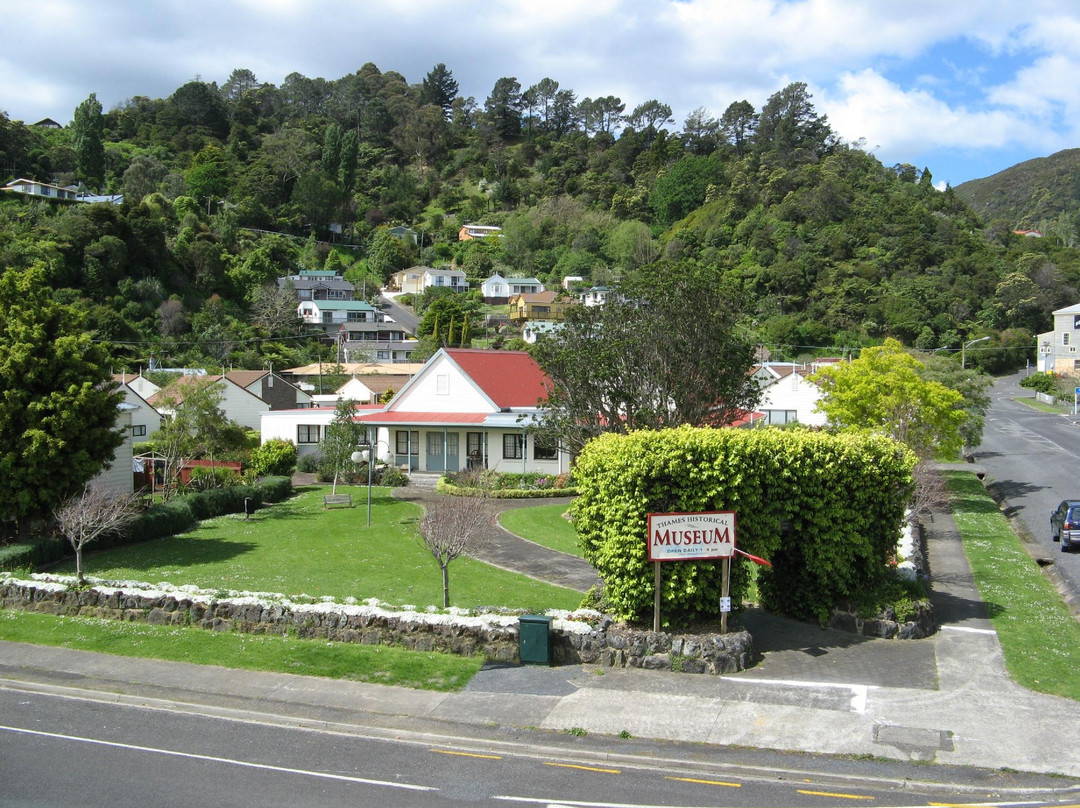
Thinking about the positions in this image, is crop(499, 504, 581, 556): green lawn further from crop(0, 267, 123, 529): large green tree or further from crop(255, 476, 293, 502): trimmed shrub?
crop(0, 267, 123, 529): large green tree

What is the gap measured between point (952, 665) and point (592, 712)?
702 cm

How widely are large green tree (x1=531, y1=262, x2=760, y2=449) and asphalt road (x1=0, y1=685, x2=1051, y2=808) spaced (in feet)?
55.0

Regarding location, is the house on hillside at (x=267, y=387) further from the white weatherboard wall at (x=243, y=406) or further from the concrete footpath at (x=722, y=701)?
the concrete footpath at (x=722, y=701)

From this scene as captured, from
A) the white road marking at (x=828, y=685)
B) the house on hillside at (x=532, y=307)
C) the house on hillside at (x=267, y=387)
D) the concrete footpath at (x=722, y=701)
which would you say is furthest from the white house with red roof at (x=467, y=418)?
the house on hillside at (x=532, y=307)

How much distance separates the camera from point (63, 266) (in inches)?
3044

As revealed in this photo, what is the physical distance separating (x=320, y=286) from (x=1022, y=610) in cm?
9976

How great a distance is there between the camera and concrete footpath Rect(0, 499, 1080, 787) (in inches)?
491

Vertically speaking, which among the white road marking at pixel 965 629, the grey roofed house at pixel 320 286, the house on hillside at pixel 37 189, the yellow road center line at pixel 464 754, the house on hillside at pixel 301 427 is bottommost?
the yellow road center line at pixel 464 754

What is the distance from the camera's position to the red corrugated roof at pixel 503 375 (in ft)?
141

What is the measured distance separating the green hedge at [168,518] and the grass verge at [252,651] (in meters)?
4.94

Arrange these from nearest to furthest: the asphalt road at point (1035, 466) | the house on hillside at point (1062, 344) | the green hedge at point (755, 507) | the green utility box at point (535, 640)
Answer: the green utility box at point (535, 640)
the green hedge at point (755, 507)
the asphalt road at point (1035, 466)
the house on hillside at point (1062, 344)

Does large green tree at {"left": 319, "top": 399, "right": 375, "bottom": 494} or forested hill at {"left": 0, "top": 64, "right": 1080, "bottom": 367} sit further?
forested hill at {"left": 0, "top": 64, "right": 1080, "bottom": 367}

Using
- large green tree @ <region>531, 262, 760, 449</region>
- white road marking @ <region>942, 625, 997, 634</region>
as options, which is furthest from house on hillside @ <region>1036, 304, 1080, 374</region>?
white road marking @ <region>942, 625, 997, 634</region>

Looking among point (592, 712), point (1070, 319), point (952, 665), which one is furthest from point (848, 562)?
point (1070, 319)
